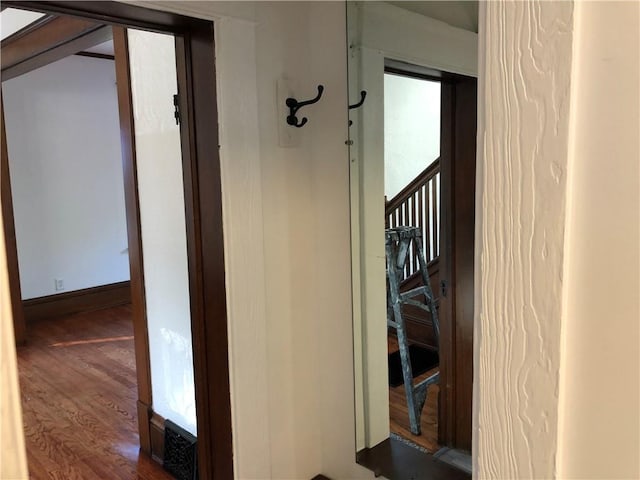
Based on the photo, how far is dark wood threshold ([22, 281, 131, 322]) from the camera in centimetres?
462

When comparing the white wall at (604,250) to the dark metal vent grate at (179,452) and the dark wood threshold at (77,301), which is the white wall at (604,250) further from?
the dark wood threshold at (77,301)

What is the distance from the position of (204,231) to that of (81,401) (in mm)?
1956

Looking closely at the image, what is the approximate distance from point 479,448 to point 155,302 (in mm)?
1926

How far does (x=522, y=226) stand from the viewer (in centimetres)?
52

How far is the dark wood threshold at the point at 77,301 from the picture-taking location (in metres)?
4.62

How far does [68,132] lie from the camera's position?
4.75 metres

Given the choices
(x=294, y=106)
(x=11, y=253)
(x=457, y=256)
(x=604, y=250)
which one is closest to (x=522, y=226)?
(x=604, y=250)

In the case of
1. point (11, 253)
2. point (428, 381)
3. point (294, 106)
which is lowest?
point (428, 381)

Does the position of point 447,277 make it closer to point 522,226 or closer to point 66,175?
point 522,226

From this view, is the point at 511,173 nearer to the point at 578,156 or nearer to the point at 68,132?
the point at 578,156

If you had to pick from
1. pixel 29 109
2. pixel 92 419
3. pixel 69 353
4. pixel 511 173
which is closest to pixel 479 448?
pixel 511 173

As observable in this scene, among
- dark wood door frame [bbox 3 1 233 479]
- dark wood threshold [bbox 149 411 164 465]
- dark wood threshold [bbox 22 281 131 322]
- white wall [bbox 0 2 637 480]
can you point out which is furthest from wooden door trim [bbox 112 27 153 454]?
dark wood threshold [bbox 22 281 131 322]

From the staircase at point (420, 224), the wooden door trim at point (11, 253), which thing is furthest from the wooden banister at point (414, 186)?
the wooden door trim at point (11, 253)

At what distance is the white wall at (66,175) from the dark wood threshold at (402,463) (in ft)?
12.5
